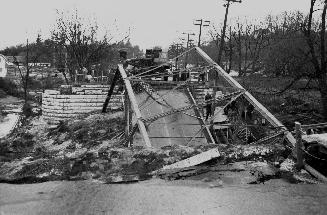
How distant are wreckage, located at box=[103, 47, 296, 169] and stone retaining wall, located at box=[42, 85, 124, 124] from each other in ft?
8.87

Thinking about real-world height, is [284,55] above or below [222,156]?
above

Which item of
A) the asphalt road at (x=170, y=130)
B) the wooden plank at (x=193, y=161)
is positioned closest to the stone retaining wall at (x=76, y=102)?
the asphalt road at (x=170, y=130)

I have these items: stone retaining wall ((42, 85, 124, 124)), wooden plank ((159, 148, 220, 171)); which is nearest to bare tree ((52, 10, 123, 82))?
stone retaining wall ((42, 85, 124, 124))

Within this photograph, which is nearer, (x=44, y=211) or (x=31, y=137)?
(x=44, y=211)

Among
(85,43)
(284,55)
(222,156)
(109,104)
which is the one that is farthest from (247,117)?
(85,43)

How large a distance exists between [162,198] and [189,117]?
459 inches

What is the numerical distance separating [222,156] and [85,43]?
113ft

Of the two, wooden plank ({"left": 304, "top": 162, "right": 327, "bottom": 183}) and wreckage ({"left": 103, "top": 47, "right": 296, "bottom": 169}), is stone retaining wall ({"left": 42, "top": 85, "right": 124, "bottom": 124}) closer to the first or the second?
wreckage ({"left": 103, "top": 47, "right": 296, "bottom": 169})

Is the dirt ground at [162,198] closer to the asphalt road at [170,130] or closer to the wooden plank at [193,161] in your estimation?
the wooden plank at [193,161]

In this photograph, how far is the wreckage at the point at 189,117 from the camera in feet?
38.7

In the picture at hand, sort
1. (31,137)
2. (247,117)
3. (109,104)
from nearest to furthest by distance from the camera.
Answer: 1. (247,117)
2. (31,137)
3. (109,104)

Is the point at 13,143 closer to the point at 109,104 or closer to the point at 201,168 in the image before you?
the point at 109,104

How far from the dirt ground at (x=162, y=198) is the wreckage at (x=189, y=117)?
1.29 m

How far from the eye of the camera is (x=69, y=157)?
968 cm
